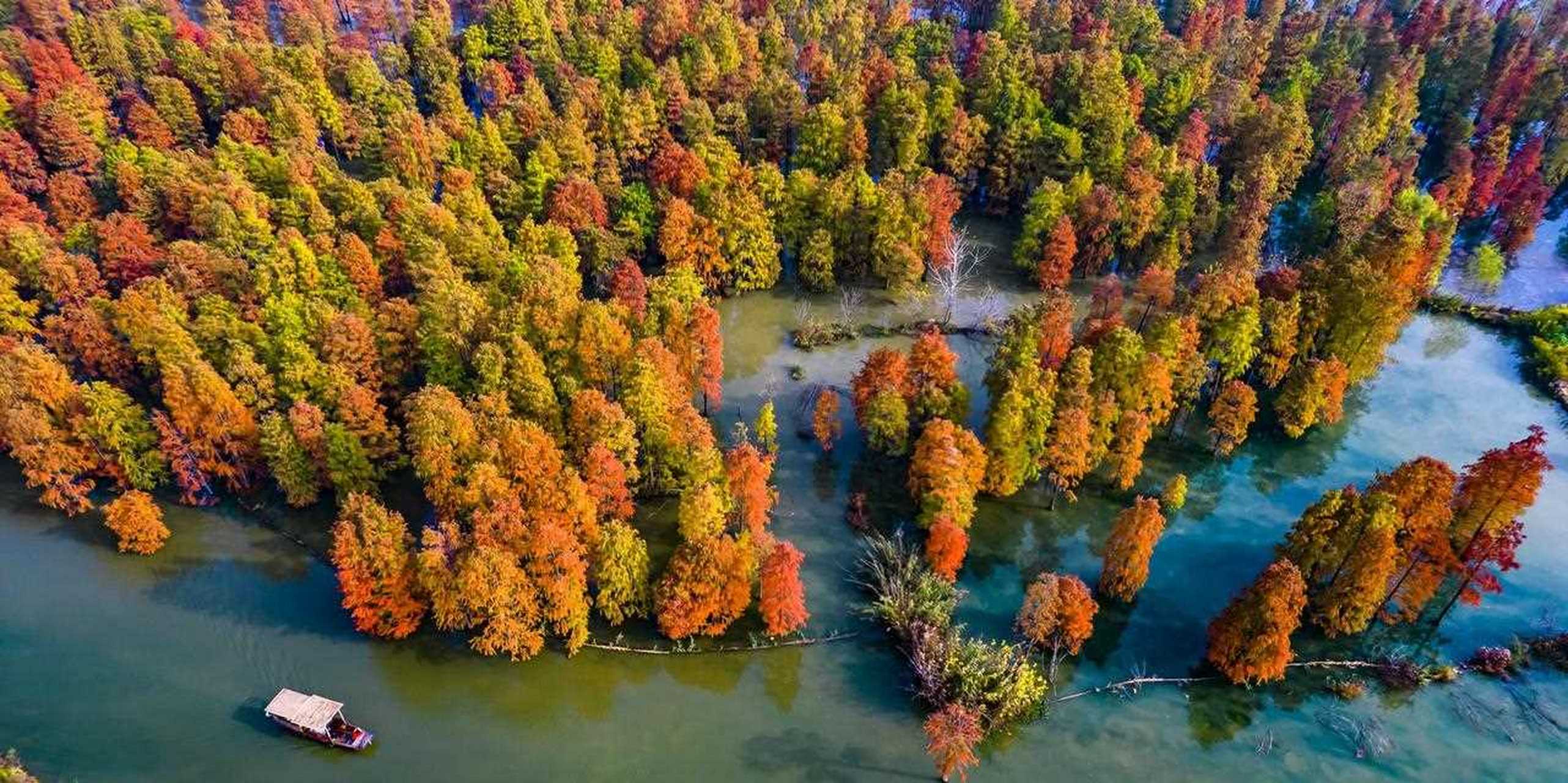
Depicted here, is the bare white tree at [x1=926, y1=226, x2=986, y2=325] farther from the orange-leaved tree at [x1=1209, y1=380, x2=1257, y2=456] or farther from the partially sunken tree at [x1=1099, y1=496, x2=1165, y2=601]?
the partially sunken tree at [x1=1099, y1=496, x2=1165, y2=601]

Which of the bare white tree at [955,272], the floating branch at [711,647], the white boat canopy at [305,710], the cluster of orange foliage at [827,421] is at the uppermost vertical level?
the bare white tree at [955,272]

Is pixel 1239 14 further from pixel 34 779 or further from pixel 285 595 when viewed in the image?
pixel 34 779

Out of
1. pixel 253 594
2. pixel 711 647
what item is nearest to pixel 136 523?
pixel 253 594

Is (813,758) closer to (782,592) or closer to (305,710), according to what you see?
(782,592)

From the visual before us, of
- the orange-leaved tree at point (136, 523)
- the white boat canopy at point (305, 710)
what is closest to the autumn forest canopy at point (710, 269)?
the orange-leaved tree at point (136, 523)

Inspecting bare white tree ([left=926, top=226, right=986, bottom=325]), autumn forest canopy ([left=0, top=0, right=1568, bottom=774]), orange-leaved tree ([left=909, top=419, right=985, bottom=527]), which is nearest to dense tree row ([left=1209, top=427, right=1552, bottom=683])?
autumn forest canopy ([left=0, top=0, right=1568, bottom=774])

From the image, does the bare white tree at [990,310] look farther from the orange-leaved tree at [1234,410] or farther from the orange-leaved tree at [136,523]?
the orange-leaved tree at [136,523]
